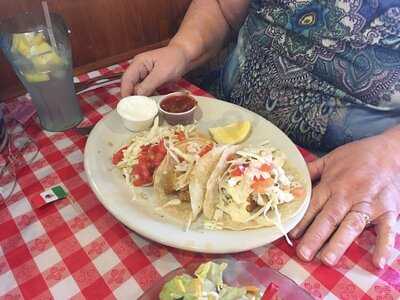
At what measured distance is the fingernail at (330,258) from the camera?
802 millimetres

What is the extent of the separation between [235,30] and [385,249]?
3.45 ft

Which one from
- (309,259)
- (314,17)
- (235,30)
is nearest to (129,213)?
(309,259)

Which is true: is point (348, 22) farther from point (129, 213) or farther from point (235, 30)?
point (129, 213)

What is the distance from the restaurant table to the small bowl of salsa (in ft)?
1.03

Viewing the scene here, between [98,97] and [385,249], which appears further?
[98,97]

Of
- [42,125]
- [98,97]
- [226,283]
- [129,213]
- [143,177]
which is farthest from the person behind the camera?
[98,97]

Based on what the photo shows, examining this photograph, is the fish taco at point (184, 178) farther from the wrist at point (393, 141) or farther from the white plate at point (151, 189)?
the wrist at point (393, 141)

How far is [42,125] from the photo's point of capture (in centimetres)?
122

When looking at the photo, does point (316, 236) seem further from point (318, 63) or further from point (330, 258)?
point (318, 63)

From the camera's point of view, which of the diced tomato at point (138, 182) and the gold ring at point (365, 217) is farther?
the diced tomato at point (138, 182)

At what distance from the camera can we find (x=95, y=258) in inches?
33.3

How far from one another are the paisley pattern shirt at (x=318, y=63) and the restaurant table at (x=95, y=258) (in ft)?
1.26

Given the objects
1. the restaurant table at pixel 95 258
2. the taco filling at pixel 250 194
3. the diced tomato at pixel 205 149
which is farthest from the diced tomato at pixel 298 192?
the diced tomato at pixel 205 149

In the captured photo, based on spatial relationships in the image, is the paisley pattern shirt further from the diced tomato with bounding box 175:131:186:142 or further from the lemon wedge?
the diced tomato with bounding box 175:131:186:142
